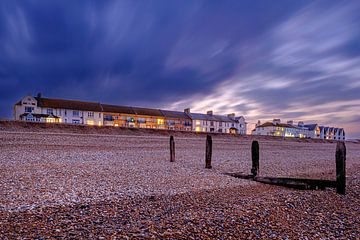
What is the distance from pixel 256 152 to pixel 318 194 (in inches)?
124

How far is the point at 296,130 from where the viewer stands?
11650 cm

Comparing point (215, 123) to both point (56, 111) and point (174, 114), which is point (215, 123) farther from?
point (56, 111)

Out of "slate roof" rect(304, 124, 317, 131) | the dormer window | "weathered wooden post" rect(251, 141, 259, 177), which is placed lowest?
"weathered wooden post" rect(251, 141, 259, 177)

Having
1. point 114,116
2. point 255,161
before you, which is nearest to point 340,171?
point 255,161

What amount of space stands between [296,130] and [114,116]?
3592 inches

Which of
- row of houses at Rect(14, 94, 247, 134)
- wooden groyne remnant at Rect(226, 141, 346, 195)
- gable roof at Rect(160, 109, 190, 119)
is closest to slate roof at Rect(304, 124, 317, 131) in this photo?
row of houses at Rect(14, 94, 247, 134)

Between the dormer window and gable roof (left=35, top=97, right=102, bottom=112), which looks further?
gable roof (left=35, top=97, right=102, bottom=112)

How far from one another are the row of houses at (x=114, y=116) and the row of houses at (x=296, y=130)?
14525 millimetres

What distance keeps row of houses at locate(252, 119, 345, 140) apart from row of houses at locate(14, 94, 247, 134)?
14525mm

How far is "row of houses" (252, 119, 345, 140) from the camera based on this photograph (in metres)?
108

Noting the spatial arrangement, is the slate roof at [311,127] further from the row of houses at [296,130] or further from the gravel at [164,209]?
the gravel at [164,209]

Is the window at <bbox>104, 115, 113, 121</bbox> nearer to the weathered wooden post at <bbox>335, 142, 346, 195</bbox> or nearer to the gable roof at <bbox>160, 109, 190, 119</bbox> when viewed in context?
the gable roof at <bbox>160, 109, 190, 119</bbox>

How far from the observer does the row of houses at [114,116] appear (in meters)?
59.1

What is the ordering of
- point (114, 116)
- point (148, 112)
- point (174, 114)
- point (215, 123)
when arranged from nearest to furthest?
point (114, 116)
point (148, 112)
point (174, 114)
point (215, 123)
